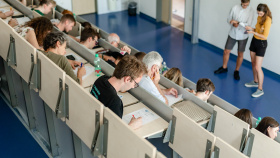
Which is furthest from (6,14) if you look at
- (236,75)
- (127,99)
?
(236,75)

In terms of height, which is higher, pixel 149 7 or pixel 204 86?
pixel 204 86

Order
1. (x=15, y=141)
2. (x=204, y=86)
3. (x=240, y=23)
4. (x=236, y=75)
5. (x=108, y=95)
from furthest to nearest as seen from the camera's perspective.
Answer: (x=236, y=75)
(x=240, y=23)
(x=15, y=141)
(x=204, y=86)
(x=108, y=95)

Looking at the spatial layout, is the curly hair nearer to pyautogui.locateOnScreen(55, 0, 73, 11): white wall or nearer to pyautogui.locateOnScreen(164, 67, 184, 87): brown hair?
pyautogui.locateOnScreen(164, 67, 184, 87): brown hair

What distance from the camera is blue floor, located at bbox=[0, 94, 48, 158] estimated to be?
4730 millimetres

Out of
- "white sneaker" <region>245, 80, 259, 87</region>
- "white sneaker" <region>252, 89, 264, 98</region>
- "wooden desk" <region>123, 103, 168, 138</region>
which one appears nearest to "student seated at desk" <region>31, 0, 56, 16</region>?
"wooden desk" <region>123, 103, 168, 138</region>

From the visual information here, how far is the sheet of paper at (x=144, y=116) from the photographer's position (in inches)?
149

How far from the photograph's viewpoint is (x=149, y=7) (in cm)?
1073

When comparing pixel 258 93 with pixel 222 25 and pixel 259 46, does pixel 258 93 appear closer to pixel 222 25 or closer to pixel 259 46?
pixel 259 46

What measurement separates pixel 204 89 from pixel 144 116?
40.0 inches

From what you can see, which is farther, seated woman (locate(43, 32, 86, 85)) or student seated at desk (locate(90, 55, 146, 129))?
seated woman (locate(43, 32, 86, 85))

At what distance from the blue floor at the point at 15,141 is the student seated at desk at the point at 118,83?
1.80 metres

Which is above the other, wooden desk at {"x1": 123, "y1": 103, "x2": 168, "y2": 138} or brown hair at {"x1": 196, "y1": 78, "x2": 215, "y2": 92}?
brown hair at {"x1": 196, "y1": 78, "x2": 215, "y2": 92}

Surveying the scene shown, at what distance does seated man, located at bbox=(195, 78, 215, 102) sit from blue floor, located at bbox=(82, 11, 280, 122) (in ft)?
6.26

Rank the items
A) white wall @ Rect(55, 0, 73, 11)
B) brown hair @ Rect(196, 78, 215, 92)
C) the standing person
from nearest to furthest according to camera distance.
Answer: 1. brown hair @ Rect(196, 78, 215, 92)
2. the standing person
3. white wall @ Rect(55, 0, 73, 11)
